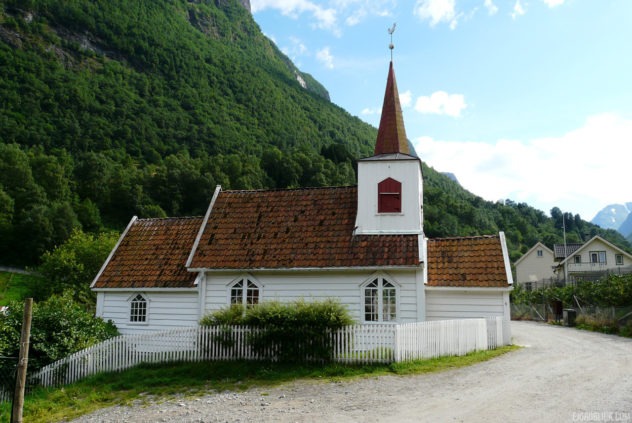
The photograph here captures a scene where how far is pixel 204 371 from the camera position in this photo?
16.9 m

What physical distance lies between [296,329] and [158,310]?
847 centimetres

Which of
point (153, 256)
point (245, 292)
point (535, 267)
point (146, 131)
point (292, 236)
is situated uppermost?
point (146, 131)

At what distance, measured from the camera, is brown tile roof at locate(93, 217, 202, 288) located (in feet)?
74.2

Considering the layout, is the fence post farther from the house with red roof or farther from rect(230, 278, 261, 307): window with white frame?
rect(230, 278, 261, 307): window with white frame

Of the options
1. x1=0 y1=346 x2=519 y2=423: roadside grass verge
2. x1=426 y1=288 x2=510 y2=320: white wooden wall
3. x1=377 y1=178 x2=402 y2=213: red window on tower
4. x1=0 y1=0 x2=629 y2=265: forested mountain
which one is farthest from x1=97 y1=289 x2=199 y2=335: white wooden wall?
x1=0 y1=0 x2=629 y2=265: forested mountain

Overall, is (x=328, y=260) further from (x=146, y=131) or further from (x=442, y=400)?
(x=146, y=131)

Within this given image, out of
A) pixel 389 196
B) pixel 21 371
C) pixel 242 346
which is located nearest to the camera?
pixel 21 371

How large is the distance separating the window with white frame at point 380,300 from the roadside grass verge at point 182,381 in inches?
128

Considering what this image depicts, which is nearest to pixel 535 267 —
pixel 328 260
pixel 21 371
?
pixel 328 260

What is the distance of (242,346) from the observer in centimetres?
1764

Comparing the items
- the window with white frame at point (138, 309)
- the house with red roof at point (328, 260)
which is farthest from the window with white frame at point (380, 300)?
the window with white frame at point (138, 309)

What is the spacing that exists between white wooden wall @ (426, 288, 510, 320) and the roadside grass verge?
3158 millimetres

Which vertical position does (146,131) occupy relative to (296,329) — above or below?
above

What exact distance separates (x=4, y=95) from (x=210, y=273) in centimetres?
10174
